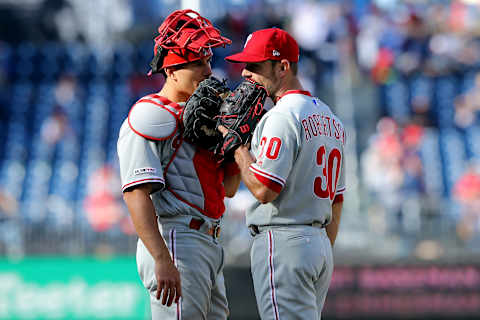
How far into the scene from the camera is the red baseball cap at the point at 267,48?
→ 3172mm

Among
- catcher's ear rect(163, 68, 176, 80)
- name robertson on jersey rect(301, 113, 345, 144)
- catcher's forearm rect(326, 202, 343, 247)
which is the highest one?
catcher's ear rect(163, 68, 176, 80)

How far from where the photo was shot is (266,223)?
312 cm

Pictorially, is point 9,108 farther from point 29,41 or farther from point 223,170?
point 223,170

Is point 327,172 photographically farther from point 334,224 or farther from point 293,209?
point 334,224

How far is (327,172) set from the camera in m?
3.20

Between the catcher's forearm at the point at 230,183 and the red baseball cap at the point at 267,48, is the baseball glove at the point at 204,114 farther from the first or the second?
Result: the catcher's forearm at the point at 230,183

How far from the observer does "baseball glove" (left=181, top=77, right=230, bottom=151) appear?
2.92 metres

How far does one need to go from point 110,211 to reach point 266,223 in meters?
5.84

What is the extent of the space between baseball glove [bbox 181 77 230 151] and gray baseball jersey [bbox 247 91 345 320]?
21 cm

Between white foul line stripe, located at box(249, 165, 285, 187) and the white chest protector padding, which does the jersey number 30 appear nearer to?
white foul line stripe, located at box(249, 165, 285, 187)

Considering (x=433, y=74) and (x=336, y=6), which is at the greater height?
(x=336, y=6)

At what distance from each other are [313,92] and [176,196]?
891 cm

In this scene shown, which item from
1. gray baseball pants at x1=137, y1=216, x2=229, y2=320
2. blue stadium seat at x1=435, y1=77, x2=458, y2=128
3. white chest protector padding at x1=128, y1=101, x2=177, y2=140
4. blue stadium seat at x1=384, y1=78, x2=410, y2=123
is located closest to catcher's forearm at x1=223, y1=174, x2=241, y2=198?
gray baseball pants at x1=137, y1=216, x2=229, y2=320

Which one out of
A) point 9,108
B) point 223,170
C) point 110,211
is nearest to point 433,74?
point 110,211
